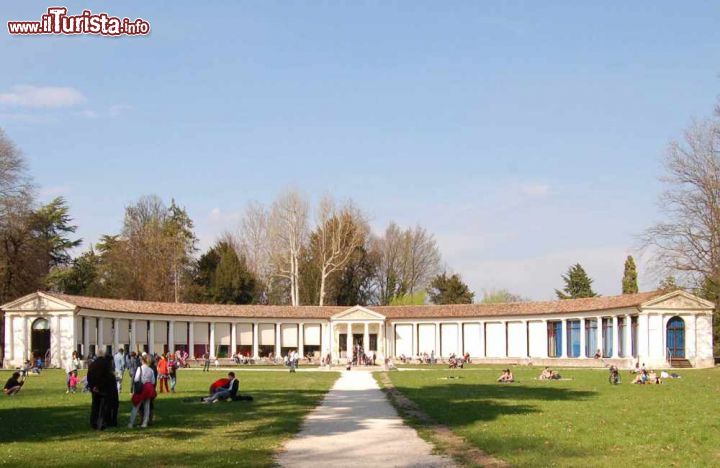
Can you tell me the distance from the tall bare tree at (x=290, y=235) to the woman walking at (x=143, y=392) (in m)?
64.2

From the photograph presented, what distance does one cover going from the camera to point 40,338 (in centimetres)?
6347

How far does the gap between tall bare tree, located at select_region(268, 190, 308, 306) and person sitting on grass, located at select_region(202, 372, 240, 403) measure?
5685 cm

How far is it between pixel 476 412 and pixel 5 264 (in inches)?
1908

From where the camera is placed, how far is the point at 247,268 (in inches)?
3568

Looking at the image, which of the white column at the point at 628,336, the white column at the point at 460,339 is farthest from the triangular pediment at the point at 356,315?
the white column at the point at 628,336

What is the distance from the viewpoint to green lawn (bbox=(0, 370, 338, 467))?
13.7m

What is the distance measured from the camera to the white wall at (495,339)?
3007 inches

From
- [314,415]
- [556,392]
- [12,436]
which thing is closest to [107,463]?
[12,436]

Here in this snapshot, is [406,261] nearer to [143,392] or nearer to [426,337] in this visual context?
[426,337]

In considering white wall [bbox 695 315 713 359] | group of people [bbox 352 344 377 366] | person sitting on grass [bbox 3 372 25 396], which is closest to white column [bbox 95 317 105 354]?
group of people [bbox 352 344 377 366]

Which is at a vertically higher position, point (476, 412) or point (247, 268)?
point (247, 268)

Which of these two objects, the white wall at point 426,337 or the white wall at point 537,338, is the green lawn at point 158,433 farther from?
the white wall at point 426,337

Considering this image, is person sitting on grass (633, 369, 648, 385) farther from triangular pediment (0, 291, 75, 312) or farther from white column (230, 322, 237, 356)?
white column (230, 322, 237, 356)

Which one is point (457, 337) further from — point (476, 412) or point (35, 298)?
point (476, 412)
